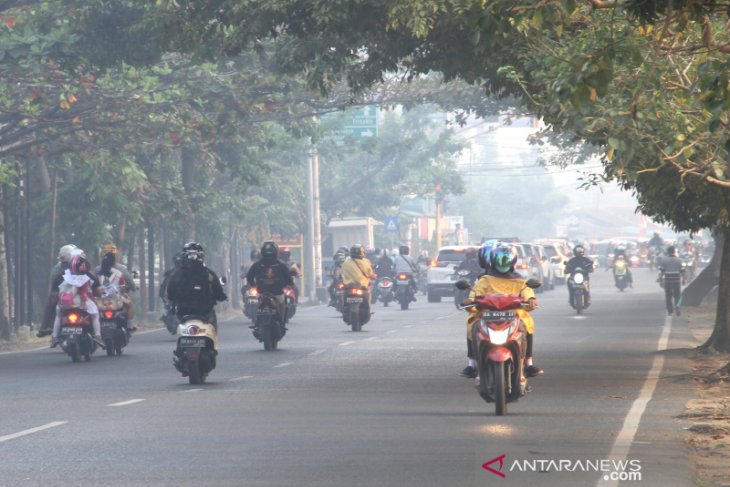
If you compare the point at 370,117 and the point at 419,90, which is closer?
the point at 419,90

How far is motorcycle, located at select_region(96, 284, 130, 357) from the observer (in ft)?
81.6

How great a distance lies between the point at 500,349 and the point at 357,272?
57.3 feet

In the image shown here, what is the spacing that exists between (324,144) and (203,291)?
38337 millimetres

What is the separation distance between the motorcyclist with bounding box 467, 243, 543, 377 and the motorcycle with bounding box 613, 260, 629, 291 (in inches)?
1630

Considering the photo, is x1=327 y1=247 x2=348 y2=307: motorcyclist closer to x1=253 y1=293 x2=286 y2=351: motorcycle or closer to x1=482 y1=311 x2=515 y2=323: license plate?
x1=253 y1=293 x2=286 y2=351: motorcycle

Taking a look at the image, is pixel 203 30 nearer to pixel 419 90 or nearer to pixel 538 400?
pixel 538 400

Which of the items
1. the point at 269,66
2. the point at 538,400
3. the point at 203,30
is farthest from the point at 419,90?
the point at 538,400

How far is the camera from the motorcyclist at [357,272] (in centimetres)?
3139

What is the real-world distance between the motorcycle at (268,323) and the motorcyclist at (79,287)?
285cm

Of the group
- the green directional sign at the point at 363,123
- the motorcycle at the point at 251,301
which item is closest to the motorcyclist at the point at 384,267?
the green directional sign at the point at 363,123

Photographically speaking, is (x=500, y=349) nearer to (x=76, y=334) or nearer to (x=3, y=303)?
(x=76, y=334)

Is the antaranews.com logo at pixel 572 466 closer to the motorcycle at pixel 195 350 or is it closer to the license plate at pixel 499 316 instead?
the license plate at pixel 499 316

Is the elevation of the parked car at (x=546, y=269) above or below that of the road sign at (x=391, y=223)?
below

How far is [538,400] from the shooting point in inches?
624
